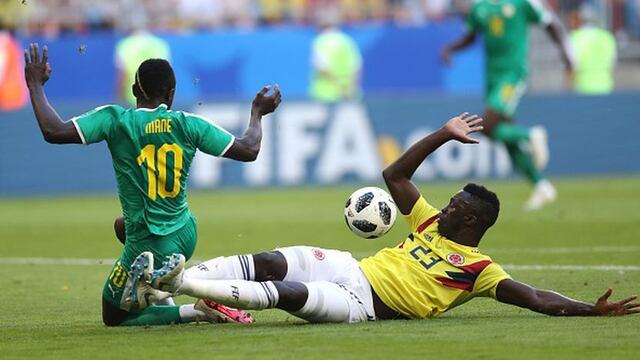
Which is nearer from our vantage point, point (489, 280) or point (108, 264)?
point (489, 280)

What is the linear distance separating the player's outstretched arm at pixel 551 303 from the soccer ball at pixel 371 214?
1.03 m

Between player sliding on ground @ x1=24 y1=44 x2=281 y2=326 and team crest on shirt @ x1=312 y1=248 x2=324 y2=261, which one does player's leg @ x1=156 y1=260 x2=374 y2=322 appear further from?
player sliding on ground @ x1=24 y1=44 x2=281 y2=326

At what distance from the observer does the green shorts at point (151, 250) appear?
8633mm

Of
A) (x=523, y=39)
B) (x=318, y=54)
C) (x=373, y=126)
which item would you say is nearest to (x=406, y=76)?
(x=318, y=54)

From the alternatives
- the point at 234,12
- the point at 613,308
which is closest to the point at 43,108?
the point at 613,308

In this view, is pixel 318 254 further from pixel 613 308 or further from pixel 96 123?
pixel 613 308

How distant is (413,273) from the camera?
8602 millimetres

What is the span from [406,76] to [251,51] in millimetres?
3561

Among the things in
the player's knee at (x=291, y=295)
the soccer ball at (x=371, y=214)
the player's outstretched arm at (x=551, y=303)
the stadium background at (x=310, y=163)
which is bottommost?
the stadium background at (x=310, y=163)

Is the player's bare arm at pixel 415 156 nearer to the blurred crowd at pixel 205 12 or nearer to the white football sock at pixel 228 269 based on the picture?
the white football sock at pixel 228 269

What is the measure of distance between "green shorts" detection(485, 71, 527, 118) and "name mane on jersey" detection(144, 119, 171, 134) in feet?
34.8

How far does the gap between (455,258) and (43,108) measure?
271 cm

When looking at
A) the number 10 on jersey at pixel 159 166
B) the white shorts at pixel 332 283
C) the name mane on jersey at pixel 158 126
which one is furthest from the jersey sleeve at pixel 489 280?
the name mane on jersey at pixel 158 126

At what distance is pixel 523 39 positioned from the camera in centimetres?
1909
